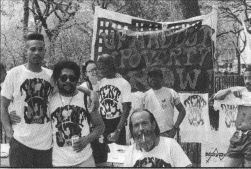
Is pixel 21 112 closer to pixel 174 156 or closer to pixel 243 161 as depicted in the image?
pixel 174 156

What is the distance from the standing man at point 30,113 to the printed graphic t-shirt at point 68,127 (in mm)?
239

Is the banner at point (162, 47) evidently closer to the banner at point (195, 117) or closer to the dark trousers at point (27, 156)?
the banner at point (195, 117)

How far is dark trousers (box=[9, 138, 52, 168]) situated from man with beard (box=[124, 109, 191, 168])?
3.87 feet

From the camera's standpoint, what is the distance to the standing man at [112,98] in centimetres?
609

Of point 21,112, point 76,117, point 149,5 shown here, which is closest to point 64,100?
point 76,117

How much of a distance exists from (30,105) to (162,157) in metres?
1.49

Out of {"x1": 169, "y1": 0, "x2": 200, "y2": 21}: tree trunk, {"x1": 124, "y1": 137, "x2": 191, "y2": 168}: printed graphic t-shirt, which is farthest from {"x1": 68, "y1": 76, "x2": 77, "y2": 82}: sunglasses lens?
{"x1": 169, "y1": 0, "x2": 200, "y2": 21}: tree trunk

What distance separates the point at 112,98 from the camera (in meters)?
6.18

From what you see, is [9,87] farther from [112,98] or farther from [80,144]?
[112,98]

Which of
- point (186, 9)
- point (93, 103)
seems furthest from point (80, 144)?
point (186, 9)

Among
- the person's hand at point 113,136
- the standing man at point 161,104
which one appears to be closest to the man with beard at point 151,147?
the person's hand at point 113,136

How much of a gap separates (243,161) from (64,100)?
8.11 feet

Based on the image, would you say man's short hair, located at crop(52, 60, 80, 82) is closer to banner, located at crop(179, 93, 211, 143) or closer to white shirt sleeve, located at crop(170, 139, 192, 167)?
white shirt sleeve, located at crop(170, 139, 192, 167)

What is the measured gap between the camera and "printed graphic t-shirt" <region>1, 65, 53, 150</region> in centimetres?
441
